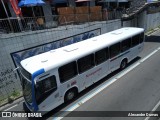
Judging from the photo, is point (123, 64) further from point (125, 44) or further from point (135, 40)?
point (135, 40)

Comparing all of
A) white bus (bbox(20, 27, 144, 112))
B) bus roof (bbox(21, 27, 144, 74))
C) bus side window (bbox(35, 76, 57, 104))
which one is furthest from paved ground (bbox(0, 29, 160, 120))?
bus roof (bbox(21, 27, 144, 74))

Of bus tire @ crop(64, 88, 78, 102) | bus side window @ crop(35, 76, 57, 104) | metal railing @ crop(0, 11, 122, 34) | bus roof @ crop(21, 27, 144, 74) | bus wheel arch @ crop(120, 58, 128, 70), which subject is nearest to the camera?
bus side window @ crop(35, 76, 57, 104)

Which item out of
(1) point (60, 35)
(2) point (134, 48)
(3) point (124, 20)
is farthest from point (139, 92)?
(3) point (124, 20)

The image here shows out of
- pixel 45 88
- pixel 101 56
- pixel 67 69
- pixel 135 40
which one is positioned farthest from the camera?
pixel 135 40

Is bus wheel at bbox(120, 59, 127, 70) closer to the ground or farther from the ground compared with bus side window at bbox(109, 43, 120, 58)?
closer to the ground

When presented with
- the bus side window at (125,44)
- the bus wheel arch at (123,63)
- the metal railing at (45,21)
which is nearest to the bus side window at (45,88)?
the metal railing at (45,21)

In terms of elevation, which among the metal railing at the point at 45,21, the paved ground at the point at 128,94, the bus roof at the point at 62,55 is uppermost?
the metal railing at the point at 45,21

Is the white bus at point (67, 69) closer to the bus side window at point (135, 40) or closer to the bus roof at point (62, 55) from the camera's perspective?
the bus roof at point (62, 55)

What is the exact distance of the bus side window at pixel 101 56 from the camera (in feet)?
30.5

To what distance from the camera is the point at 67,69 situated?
792 cm

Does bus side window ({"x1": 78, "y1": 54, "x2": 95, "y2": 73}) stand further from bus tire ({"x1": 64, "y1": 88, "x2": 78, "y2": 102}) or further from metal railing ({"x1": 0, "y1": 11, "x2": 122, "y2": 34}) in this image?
metal railing ({"x1": 0, "y1": 11, "x2": 122, "y2": 34})

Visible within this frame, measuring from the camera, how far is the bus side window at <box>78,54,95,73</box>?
848 cm

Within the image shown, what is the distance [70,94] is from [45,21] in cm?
786

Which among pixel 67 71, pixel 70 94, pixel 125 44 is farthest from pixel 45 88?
pixel 125 44
